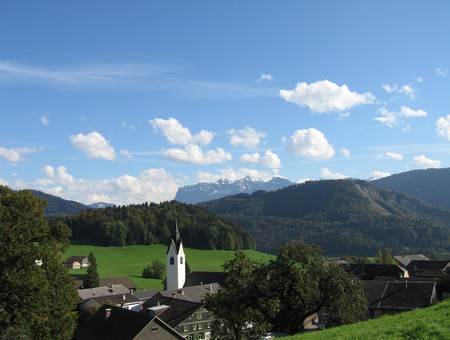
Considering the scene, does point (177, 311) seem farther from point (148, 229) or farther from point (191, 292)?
point (148, 229)

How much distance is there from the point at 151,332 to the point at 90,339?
27.9ft

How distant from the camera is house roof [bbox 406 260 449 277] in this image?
9600cm

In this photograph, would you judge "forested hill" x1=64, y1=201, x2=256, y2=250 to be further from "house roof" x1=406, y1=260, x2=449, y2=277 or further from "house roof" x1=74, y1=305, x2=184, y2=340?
"house roof" x1=74, y1=305, x2=184, y2=340

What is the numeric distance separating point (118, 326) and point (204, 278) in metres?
45.2

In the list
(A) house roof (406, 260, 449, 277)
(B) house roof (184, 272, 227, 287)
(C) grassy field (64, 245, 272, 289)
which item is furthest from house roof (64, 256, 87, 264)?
(A) house roof (406, 260, 449, 277)

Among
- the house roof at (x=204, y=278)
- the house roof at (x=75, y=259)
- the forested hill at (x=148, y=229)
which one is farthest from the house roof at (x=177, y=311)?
the forested hill at (x=148, y=229)

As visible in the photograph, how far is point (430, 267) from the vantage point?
98.9 meters

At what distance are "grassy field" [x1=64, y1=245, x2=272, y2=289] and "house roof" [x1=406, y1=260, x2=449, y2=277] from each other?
34.4 m

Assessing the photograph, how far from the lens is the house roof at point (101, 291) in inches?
3113

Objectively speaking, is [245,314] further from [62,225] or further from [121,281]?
[121,281]

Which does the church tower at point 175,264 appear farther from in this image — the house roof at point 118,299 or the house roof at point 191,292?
the house roof at point 118,299

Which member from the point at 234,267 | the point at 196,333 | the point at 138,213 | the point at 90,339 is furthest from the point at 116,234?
the point at 234,267

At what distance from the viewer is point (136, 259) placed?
131625 mm

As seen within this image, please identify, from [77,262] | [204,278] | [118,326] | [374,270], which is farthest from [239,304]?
[77,262]
